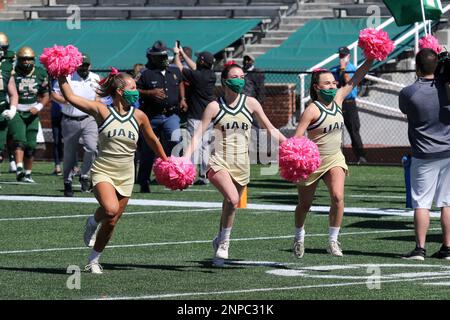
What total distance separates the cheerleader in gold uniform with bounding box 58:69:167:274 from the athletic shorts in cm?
259

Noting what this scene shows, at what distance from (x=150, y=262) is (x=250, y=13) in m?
22.9

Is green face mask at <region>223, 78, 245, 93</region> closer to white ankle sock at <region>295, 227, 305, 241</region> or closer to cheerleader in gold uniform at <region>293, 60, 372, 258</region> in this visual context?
cheerleader in gold uniform at <region>293, 60, 372, 258</region>

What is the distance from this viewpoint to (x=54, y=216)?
17.1 m

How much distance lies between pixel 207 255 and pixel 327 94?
6.29 feet

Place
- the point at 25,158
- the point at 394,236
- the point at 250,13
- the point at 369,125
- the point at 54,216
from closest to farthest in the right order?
the point at 394,236 → the point at 54,216 → the point at 25,158 → the point at 369,125 → the point at 250,13

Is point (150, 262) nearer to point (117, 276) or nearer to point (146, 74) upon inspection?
point (117, 276)

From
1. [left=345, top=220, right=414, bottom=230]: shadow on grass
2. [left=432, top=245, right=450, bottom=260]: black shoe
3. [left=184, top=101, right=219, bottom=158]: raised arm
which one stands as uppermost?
[left=184, top=101, right=219, bottom=158]: raised arm

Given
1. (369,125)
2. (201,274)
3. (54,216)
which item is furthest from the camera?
(369,125)

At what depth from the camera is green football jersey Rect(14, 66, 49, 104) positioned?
21906 mm

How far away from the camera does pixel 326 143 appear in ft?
43.9

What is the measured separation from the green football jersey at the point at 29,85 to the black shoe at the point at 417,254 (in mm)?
10010

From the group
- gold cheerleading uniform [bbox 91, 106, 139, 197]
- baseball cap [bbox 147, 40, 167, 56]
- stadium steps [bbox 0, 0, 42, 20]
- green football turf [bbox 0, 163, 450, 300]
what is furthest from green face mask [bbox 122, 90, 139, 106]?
stadium steps [bbox 0, 0, 42, 20]

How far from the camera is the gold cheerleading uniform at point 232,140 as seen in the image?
42.1 ft
